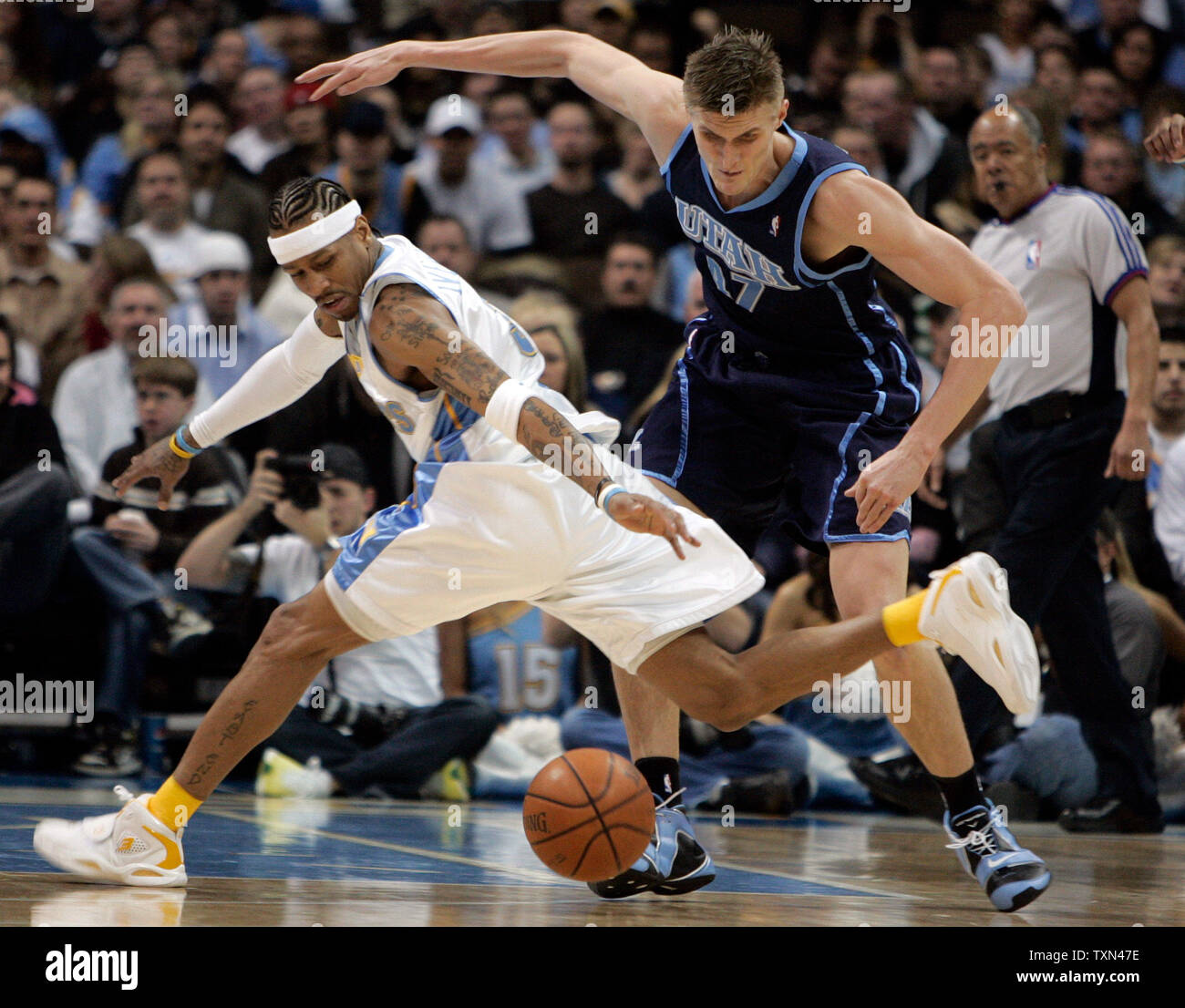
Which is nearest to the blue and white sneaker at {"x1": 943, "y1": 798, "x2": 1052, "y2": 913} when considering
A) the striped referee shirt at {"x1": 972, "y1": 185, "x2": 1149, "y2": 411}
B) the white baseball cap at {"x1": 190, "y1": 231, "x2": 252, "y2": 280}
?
the striped referee shirt at {"x1": 972, "y1": 185, "x2": 1149, "y2": 411}

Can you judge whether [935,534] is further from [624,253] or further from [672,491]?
[672,491]

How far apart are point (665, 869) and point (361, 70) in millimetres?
2370

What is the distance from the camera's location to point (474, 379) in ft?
12.0

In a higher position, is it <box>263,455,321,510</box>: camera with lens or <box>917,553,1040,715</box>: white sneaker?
<box>263,455,321,510</box>: camera with lens

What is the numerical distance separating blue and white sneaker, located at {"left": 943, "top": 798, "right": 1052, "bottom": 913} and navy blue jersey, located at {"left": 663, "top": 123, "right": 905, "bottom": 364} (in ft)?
4.26

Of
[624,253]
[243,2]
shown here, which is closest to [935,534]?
[624,253]

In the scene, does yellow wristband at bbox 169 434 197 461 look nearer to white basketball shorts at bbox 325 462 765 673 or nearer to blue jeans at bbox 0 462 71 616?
white basketball shorts at bbox 325 462 765 673

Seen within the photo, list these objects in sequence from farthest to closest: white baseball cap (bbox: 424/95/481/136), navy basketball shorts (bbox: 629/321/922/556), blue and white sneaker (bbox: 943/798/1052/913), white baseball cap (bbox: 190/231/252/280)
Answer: white baseball cap (bbox: 424/95/481/136) < white baseball cap (bbox: 190/231/252/280) < navy basketball shorts (bbox: 629/321/922/556) < blue and white sneaker (bbox: 943/798/1052/913)

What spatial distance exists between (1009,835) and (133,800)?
7.51 ft

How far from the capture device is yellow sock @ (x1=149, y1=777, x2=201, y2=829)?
13.1 feet

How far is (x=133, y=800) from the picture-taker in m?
4.02

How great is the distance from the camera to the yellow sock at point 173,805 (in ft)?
13.1

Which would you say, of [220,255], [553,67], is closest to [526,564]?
[553,67]

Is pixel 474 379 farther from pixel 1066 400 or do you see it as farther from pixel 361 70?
pixel 1066 400
